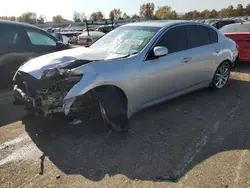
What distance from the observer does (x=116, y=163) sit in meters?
3.14

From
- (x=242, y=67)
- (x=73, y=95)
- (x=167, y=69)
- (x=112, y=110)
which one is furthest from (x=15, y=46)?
(x=242, y=67)

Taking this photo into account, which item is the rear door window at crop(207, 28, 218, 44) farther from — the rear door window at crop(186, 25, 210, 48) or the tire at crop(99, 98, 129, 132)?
the tire at crop(99, 98, 129, 132)

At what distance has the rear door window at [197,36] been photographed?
507 centimetres

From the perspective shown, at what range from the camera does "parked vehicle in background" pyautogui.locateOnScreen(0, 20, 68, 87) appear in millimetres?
5714

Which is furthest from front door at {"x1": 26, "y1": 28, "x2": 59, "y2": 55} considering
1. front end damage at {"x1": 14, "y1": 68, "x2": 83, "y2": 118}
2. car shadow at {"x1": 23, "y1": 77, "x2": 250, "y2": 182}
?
front end damage at {"x1": 14, "y1": 68, "x2": 83, "y2": 118}

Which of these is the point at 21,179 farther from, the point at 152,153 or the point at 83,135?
the point at 152,153

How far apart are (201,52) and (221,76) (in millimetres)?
1230

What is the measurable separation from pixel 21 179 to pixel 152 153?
1625 mm

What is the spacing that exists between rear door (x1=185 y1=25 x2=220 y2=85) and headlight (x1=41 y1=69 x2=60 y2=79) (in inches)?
100

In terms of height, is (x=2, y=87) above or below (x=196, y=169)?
above

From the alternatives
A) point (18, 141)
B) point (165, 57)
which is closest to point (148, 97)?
point (165, 57)

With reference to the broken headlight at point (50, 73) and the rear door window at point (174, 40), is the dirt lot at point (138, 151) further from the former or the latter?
the rear door window at point (174, 40)

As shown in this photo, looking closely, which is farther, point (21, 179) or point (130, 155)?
point (130, 155)

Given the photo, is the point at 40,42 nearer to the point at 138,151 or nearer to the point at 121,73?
the point at 121,73
